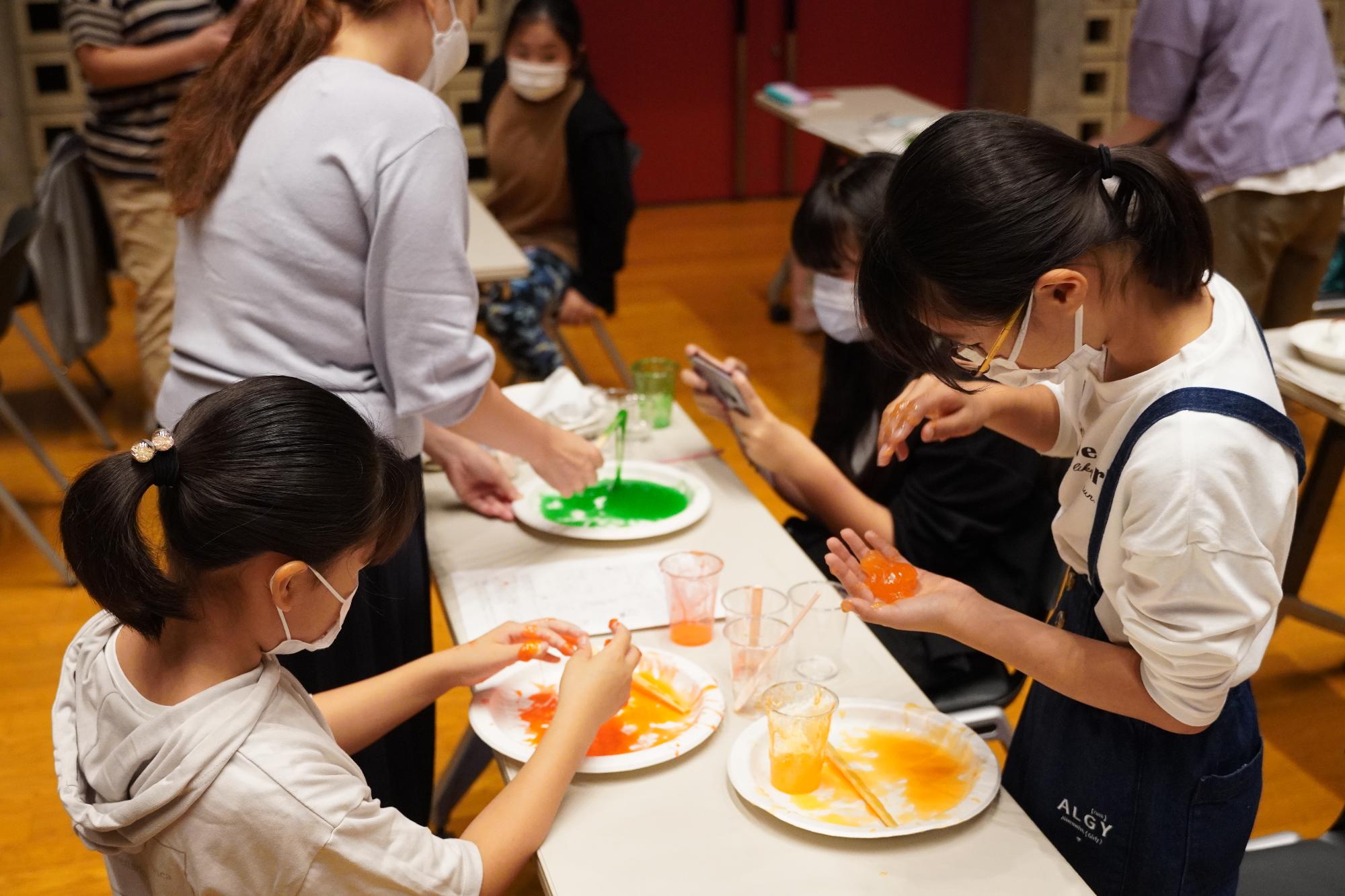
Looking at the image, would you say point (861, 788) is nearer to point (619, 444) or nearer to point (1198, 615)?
point (1198, 615)

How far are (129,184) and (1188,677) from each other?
356cm

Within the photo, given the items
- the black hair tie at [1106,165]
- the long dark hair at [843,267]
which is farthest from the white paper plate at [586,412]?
the black hair tie at [1106,165]

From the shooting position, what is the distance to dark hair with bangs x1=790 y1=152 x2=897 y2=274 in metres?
2.11

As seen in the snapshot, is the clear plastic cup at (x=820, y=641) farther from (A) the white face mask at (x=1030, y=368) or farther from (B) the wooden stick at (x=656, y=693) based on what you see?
(A) the white face mask at (x=1030, y=368)

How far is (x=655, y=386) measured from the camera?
2.45 m

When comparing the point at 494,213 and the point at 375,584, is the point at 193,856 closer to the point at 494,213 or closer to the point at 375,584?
the point at 375,584

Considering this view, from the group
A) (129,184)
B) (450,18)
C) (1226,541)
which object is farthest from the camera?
(129,184)

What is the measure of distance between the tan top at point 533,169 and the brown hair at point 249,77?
8.22 ft

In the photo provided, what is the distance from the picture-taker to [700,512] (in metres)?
2.08

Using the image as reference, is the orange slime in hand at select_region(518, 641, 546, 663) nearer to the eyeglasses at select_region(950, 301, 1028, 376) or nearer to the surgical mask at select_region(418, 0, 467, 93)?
the eyeglasses at select_region(950, 301, 1028, 376)

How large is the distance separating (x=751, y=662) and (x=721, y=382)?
768 millimetres

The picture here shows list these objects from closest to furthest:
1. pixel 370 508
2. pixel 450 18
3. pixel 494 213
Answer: pixel 370 508, pixel 450 18, pixel 494 213

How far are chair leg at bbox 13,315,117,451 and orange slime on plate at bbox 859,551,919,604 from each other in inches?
135

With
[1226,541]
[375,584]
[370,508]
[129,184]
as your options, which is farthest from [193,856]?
[129,184]
